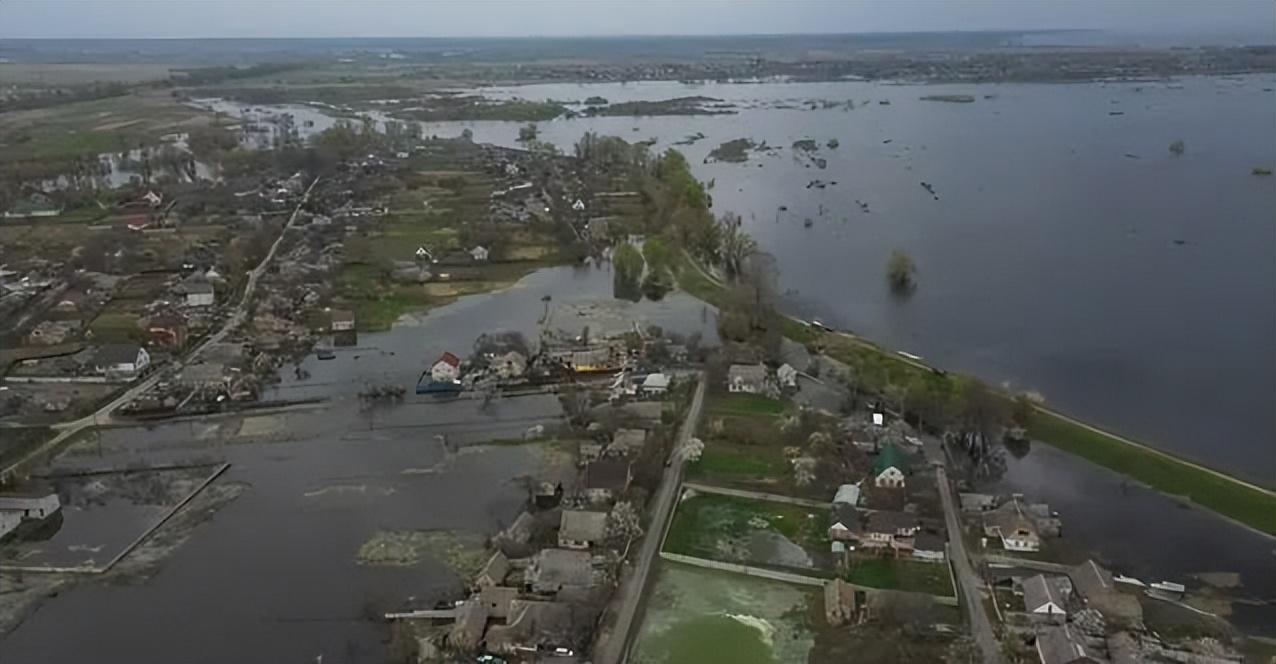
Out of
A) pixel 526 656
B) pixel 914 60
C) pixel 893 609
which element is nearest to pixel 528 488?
pixel 526 656

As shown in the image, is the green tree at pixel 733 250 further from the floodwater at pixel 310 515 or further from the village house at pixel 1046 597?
the village house at pixel 1046 597

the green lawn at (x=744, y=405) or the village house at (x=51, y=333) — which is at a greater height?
the village house at (x=51, y=333)

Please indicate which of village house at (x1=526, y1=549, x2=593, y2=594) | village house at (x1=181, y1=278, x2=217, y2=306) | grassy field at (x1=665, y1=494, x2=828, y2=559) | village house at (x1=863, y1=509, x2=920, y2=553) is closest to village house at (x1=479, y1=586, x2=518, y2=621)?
village house at (x1=526, y1=549, x2=593, y2=594)

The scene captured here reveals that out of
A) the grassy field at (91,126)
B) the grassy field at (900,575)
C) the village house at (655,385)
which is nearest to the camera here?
the grassy field at (900,575)

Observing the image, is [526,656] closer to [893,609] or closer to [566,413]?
[893,609]

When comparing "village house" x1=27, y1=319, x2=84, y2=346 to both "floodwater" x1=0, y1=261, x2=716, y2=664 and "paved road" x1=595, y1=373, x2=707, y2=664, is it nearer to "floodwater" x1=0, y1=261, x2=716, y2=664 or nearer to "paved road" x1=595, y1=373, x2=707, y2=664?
"floodwater" x1=0, y1=261, x2=716, y2=664

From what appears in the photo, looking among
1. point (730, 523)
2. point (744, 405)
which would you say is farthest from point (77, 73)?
point (730, 523)

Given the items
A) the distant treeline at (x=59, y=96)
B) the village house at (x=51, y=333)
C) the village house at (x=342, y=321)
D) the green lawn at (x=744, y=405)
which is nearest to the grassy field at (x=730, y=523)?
the green lawn at (x=744, y=405)
